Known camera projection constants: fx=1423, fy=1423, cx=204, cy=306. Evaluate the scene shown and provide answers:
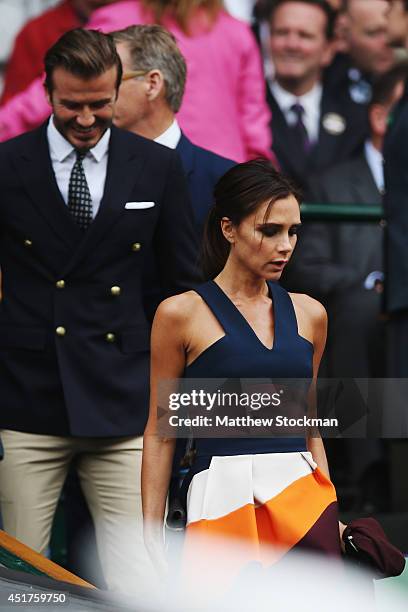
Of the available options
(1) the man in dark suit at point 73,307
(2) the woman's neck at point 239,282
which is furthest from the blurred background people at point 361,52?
(2) the woman's neck at point 239,282

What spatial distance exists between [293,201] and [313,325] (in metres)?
0.32

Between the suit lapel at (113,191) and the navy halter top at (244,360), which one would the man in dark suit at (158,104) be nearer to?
the suit lapel at (113,191)

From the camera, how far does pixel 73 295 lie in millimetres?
4062

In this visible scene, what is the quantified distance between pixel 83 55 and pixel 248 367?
43.9 inches

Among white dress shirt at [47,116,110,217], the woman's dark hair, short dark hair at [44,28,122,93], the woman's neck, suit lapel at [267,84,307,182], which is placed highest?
suit lapel at [267,84,307,182]

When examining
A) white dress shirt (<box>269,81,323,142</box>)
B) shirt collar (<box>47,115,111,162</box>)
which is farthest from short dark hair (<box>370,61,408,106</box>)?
shirt collar (<box>47,115,111,162</box>)

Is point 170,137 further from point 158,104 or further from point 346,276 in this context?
point 346,276

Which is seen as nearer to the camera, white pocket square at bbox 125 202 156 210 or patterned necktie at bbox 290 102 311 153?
white pocket square at bbox 125 202 156 210

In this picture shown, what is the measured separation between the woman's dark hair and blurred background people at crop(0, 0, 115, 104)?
2.87 metres

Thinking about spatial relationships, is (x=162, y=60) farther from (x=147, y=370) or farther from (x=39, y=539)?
(x=39, y=539)

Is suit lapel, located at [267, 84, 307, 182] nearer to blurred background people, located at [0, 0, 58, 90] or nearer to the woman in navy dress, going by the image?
blurred background people, located at [0, 0, 58, 90]

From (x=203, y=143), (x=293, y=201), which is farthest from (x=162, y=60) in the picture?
(x=293, y=201)

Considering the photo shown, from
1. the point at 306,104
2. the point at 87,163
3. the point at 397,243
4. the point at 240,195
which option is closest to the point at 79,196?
the point at 87,163

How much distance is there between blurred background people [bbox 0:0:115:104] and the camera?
20.4ft
